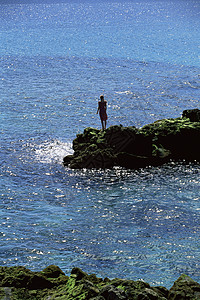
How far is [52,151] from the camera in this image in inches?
1190

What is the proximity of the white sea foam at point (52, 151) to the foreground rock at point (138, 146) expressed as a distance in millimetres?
1013

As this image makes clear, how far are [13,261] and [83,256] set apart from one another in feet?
8.54

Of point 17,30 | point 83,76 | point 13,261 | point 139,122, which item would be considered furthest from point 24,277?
point 17,30

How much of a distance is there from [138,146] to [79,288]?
15340 mm

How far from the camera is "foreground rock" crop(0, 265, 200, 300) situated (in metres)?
13.3

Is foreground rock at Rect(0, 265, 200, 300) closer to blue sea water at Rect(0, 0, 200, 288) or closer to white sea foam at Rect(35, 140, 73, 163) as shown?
blue sea water at Rect(0, 0, 200, 288)

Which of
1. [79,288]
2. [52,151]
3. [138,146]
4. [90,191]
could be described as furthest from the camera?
[52,151]

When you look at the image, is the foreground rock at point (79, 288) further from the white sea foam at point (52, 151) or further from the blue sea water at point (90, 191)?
the white sea foam at point (52, 151)

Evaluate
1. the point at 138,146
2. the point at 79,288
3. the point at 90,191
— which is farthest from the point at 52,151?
→ the point at 79,288

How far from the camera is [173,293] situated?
13.8m

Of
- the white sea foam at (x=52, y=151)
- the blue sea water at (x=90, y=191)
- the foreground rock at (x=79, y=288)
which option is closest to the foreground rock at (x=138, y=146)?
the blue sea water at (x=90, y=191)

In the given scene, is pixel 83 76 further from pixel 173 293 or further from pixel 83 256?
pixel 173 293

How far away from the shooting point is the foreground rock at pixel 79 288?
525 inches

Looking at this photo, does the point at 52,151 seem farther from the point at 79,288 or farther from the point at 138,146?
the point at 79,288
